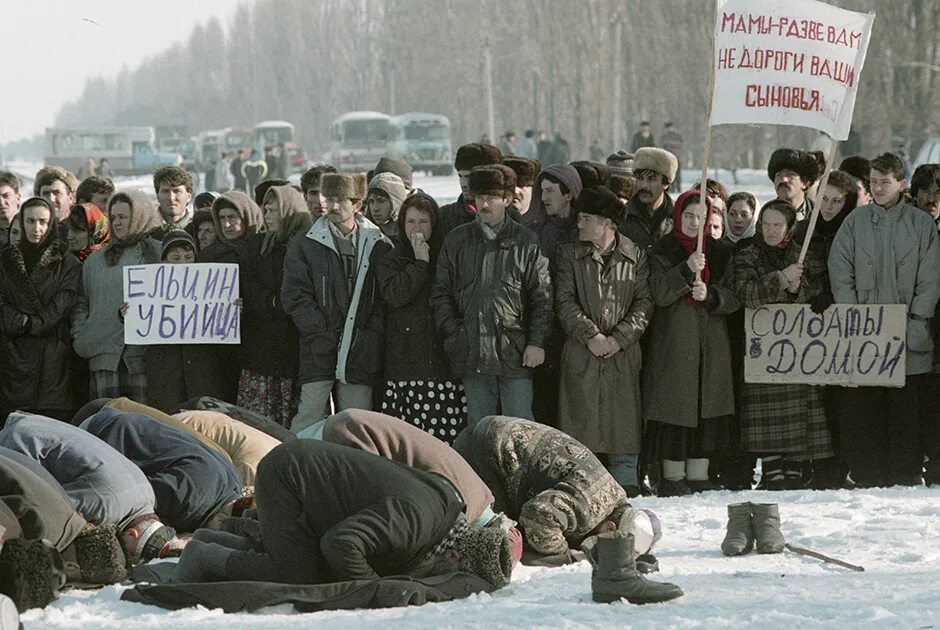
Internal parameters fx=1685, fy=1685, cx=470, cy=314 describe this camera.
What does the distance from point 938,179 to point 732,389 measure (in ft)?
5.57

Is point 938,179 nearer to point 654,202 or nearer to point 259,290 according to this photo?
point 654,202

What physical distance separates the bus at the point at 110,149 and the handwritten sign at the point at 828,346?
57570 millimetres

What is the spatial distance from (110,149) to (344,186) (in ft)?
191

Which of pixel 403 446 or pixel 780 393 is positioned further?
pixel 780 393

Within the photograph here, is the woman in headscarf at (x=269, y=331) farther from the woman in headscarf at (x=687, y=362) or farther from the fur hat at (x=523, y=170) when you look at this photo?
the woman in headscarf at (x=687, y=362)

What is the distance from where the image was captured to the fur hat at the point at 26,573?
6234mm

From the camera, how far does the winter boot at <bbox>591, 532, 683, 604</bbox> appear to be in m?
6.32

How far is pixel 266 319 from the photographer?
9.92m

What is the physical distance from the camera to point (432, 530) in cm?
654

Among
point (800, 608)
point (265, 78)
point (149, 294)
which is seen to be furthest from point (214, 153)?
point (800, 608)

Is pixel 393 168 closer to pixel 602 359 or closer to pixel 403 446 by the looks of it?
pixel 602 359

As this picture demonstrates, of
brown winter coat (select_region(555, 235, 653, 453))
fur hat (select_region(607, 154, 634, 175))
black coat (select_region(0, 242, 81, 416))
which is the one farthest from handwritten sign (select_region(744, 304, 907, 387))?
black coat (select_region(0, 242, 81, 416))

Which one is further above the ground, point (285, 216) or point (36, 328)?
point (285, 216)

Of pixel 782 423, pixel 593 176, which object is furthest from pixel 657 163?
pixel 782 423
